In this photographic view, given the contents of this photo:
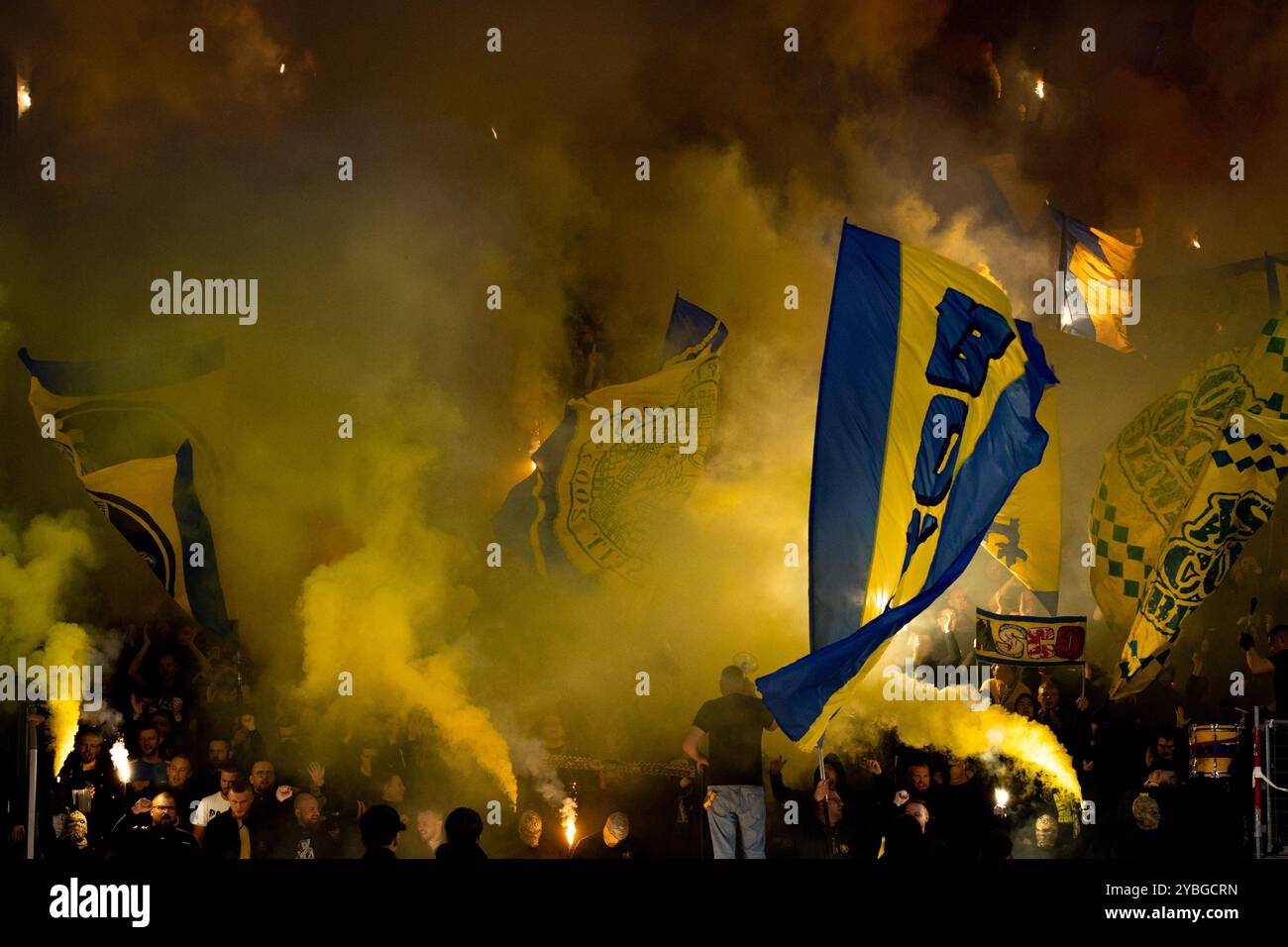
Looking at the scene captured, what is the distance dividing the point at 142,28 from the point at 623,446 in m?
6.70

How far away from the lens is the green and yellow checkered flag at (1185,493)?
7.82m

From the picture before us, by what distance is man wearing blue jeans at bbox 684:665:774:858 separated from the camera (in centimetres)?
764

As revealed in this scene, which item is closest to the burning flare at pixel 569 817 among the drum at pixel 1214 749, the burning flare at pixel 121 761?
the burning flare at pixel 121 761

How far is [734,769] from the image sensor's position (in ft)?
25.1

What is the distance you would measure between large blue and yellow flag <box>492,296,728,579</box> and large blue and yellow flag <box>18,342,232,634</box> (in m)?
2.48

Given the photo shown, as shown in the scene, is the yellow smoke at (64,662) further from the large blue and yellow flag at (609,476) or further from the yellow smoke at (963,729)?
the yellow smoke at (963,729)

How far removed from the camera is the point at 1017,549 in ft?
30.7

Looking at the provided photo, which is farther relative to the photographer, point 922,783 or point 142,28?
point 142,28

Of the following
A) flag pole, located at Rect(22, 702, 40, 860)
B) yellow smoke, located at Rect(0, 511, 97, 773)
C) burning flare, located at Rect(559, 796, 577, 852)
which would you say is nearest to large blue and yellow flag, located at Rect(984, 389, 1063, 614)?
burning flare, located at Rect(559, 796, 577, 852)

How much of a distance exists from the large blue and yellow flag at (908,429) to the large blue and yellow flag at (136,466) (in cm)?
555

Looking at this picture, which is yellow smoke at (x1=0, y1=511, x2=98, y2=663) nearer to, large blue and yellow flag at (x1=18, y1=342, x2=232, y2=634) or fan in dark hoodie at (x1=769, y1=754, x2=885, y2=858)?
large blue and yellow flag at (x1=18, y1=342, x2=232, y2=634)

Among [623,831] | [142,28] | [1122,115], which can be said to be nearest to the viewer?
[623,831]

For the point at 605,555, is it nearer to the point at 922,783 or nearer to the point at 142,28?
the point at 922,783
